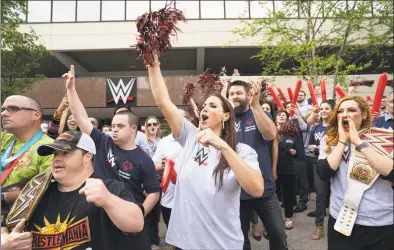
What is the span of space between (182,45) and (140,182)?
58.4 ft

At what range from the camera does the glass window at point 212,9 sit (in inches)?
814

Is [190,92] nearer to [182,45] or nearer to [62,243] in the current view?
[62,243]

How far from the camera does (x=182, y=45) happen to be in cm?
2045

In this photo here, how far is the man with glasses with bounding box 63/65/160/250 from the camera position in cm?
325

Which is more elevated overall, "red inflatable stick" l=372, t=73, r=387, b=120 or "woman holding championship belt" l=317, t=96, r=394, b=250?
"red inflatable stick" l=372, t=73, r=387, b=120

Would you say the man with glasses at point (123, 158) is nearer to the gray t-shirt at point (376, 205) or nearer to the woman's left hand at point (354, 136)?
the gray t-shirt at point (376, 205)

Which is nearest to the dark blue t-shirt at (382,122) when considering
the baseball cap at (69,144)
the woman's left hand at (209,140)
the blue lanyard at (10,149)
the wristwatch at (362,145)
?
the wristwatch at (362,145)

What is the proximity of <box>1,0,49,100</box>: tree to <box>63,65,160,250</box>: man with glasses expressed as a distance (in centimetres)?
1162

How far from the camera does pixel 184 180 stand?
2.38 m

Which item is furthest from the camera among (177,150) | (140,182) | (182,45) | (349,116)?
(182,45)

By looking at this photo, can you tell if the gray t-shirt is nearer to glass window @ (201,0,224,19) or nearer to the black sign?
the black sign

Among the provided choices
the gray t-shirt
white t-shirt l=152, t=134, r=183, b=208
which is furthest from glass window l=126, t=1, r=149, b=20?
the gray t-shirt

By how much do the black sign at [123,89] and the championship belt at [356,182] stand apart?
17451mm

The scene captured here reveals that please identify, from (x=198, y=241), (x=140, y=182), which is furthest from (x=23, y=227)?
(x=140, y=182)
